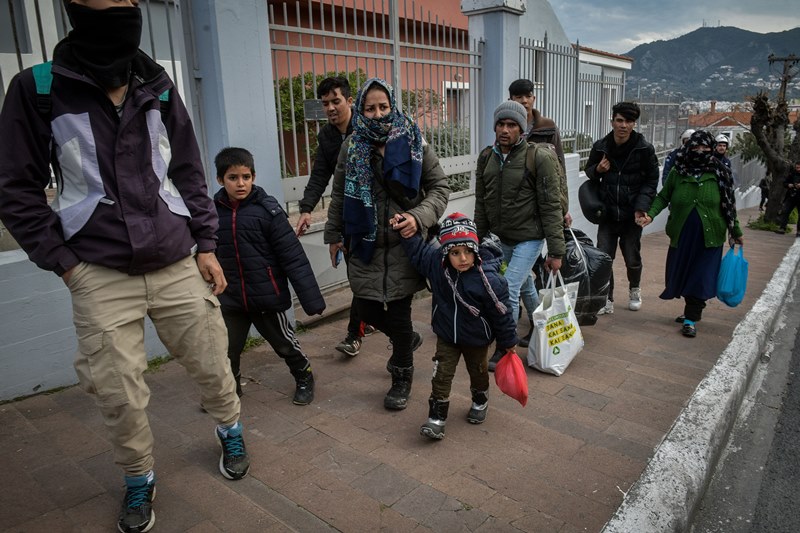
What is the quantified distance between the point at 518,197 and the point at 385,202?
1.20m

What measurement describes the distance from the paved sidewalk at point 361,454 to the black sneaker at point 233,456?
0.05 metres

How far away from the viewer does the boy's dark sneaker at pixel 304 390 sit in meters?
3.64

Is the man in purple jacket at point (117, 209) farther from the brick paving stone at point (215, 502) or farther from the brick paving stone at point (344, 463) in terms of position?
the brick paving stone at point (344, 463)

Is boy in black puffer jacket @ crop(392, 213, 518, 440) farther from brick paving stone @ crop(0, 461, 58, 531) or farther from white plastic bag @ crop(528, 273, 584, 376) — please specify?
brick paving stone @ crop(0, 461, 58, 531)

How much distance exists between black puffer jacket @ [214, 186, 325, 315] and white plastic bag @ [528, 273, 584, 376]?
1595 millimetres

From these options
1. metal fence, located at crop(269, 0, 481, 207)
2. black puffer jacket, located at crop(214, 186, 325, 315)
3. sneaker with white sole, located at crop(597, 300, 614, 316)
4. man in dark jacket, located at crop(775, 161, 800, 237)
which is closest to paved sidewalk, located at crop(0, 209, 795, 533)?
black puffer jacket, located at crop(214, 186, 325, 315)

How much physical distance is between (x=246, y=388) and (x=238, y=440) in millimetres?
1056

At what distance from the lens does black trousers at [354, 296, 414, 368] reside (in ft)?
11.4

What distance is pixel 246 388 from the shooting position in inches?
153

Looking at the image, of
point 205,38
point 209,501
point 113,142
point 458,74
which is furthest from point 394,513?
point 458,74

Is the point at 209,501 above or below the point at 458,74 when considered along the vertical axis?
below

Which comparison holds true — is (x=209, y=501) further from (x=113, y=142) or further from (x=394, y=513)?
(x=113, y=142)

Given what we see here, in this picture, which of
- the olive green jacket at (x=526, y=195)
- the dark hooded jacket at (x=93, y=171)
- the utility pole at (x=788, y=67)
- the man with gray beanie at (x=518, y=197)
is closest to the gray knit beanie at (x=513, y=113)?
the man with gray beanie at (x=518, y=197)

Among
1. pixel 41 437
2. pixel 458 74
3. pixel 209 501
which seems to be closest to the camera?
pixel 209 501
